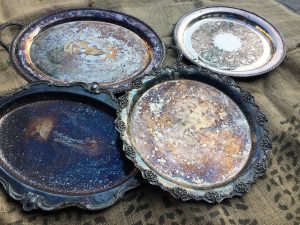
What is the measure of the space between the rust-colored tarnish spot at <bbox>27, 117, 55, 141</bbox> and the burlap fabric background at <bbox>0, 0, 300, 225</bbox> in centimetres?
27

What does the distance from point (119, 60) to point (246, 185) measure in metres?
0.96

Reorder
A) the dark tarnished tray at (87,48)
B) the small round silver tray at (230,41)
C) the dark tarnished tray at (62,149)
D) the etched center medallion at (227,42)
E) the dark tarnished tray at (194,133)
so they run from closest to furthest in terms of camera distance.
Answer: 1. the dark tarnished tray at (62,149)
2. the dark tarnished tray at (194,133)
3. the dark tarnished tray at (87,48)
4. the small round silver tray at (230,41)
5. the etched center medallion at (227,42)

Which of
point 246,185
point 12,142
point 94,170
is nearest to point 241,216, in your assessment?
point 246,185

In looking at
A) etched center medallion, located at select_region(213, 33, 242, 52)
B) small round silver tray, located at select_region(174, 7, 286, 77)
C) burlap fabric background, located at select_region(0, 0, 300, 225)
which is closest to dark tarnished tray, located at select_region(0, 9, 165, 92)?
burlap fabric background, located at select_region(0, 0, 300, 225)

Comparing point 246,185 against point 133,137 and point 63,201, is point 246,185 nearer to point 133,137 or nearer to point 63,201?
point 133,137

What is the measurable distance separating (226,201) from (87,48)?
112cm

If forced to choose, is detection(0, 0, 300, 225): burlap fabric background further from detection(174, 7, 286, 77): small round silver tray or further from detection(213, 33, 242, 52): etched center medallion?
detection(213, 33, 242, 52): etched center medallion

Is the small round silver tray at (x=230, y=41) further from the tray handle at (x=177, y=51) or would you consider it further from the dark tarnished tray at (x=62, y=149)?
the dark tarnished tray at (x=62, y=149)

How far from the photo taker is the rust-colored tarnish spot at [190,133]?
161 cm

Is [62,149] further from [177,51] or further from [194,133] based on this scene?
[177,51]

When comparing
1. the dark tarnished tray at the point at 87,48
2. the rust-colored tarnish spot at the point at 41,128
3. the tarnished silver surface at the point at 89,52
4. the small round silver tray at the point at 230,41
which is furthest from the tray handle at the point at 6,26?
the small round silver tray at the point at 230,41

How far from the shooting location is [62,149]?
162 centimetres

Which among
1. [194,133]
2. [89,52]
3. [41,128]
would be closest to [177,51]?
[89,52]

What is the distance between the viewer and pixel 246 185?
1.56 meters
